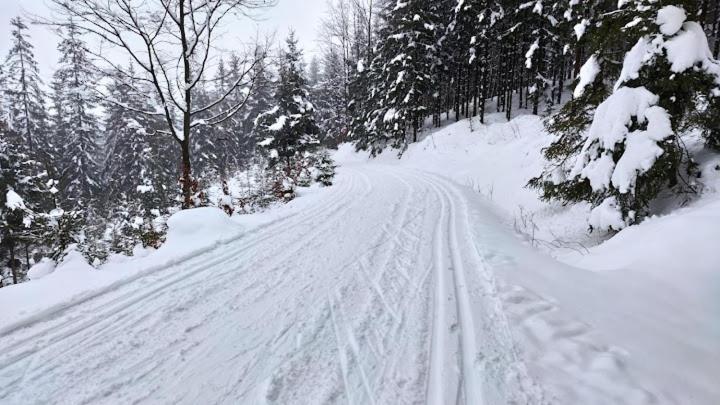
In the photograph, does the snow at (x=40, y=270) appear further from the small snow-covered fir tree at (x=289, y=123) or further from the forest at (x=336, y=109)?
Answer: the small snow-covered fir tree at (x=289, y=123)

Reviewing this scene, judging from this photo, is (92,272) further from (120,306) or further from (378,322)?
(378,322)

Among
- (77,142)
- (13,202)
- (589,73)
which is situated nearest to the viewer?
(589,73)

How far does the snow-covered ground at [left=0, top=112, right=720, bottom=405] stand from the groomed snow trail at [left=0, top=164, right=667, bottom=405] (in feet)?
0.05

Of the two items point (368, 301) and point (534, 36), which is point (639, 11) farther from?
point (534, 36)

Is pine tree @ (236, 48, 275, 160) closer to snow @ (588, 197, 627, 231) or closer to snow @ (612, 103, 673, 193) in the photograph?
snow @ (588, 197, 627, 231)

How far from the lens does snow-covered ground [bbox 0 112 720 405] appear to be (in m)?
2.43

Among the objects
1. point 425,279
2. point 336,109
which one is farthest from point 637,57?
point 336,109

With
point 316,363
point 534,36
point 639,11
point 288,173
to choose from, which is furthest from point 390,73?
Result: point 316,363

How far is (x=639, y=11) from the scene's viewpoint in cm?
526

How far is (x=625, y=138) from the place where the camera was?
5105mm

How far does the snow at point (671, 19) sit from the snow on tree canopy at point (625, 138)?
0.85 m

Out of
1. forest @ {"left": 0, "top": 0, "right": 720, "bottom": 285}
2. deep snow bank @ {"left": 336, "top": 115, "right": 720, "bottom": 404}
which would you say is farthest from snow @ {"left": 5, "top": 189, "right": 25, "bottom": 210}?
deep snow bank @ {"left": 336, "top": 115, "right": 720, "bottom": 404}

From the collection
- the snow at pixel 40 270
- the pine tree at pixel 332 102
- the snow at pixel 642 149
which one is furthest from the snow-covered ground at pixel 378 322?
the pine tree at pixel 332 102

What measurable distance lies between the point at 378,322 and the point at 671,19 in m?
6.05
